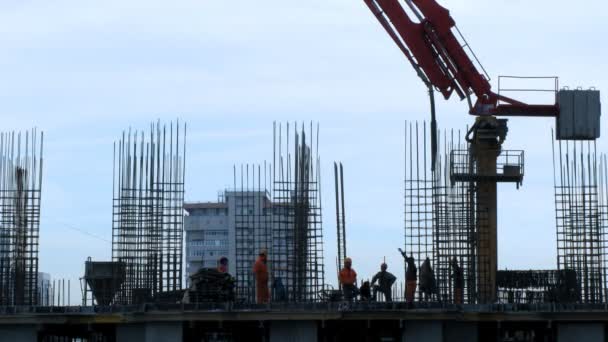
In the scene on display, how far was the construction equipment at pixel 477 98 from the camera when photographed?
119ft

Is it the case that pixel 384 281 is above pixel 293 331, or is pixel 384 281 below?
above

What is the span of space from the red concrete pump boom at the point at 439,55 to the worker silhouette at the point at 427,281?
7.80 metres

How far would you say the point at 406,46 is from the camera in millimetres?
37094

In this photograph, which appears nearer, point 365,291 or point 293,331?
point 293,331

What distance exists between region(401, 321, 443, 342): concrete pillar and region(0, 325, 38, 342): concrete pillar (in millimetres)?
8697

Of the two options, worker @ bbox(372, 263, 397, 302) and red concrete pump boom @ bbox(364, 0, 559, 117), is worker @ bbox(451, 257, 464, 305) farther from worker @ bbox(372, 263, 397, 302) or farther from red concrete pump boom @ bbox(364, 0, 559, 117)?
red concrete pump boom @ bbox(364, 0, 559, 117)

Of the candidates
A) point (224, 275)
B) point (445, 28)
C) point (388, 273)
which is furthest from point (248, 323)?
point (445, 28)

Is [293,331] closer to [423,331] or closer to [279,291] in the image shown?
[279,291]

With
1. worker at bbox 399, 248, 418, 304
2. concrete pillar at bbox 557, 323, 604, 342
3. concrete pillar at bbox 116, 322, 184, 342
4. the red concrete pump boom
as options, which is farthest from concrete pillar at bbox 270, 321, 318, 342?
the red concrete pump boom

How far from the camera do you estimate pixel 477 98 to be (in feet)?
123

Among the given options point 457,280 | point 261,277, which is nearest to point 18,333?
point 261,277

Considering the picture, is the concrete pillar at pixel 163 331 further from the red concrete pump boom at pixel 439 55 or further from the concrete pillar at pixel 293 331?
the red concrete pump boom at pixel 439 55

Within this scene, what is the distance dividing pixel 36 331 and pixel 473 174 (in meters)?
12.4

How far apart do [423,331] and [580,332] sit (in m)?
3.90
